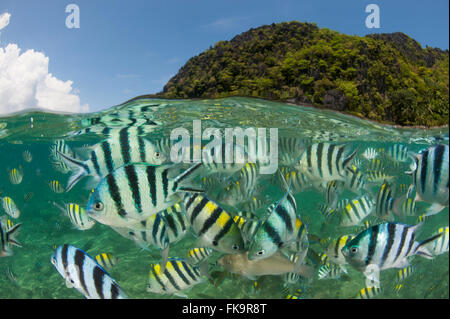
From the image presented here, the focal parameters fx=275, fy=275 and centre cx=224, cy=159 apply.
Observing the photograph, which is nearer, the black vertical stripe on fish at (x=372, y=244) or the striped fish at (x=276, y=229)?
the striped fish at (x=276, y=229)

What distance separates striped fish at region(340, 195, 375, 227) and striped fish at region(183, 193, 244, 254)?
3.39 meters

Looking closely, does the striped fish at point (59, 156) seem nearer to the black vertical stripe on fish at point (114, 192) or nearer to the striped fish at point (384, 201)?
the black vertical stripe on fish at point (114, 192)

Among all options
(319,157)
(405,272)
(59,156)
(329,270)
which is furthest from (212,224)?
(59,156)

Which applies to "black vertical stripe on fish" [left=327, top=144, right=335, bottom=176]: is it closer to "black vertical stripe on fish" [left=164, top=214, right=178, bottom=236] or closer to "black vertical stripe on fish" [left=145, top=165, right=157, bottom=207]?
"black vertical stripe on fish" [left=164, top=214, right=178, bottom=236]

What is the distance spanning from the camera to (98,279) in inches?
111

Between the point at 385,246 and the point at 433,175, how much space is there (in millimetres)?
1000

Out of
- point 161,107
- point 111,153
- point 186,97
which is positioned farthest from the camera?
point 161,107

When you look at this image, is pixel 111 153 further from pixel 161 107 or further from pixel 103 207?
pixel 161 107

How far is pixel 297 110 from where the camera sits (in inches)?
364

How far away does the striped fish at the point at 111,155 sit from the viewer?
3.27m

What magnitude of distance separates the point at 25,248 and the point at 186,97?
9263mm

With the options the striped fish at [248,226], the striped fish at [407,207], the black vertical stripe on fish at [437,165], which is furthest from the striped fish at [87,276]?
the striped fish at [407,207]

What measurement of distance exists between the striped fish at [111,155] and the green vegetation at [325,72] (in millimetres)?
3587
